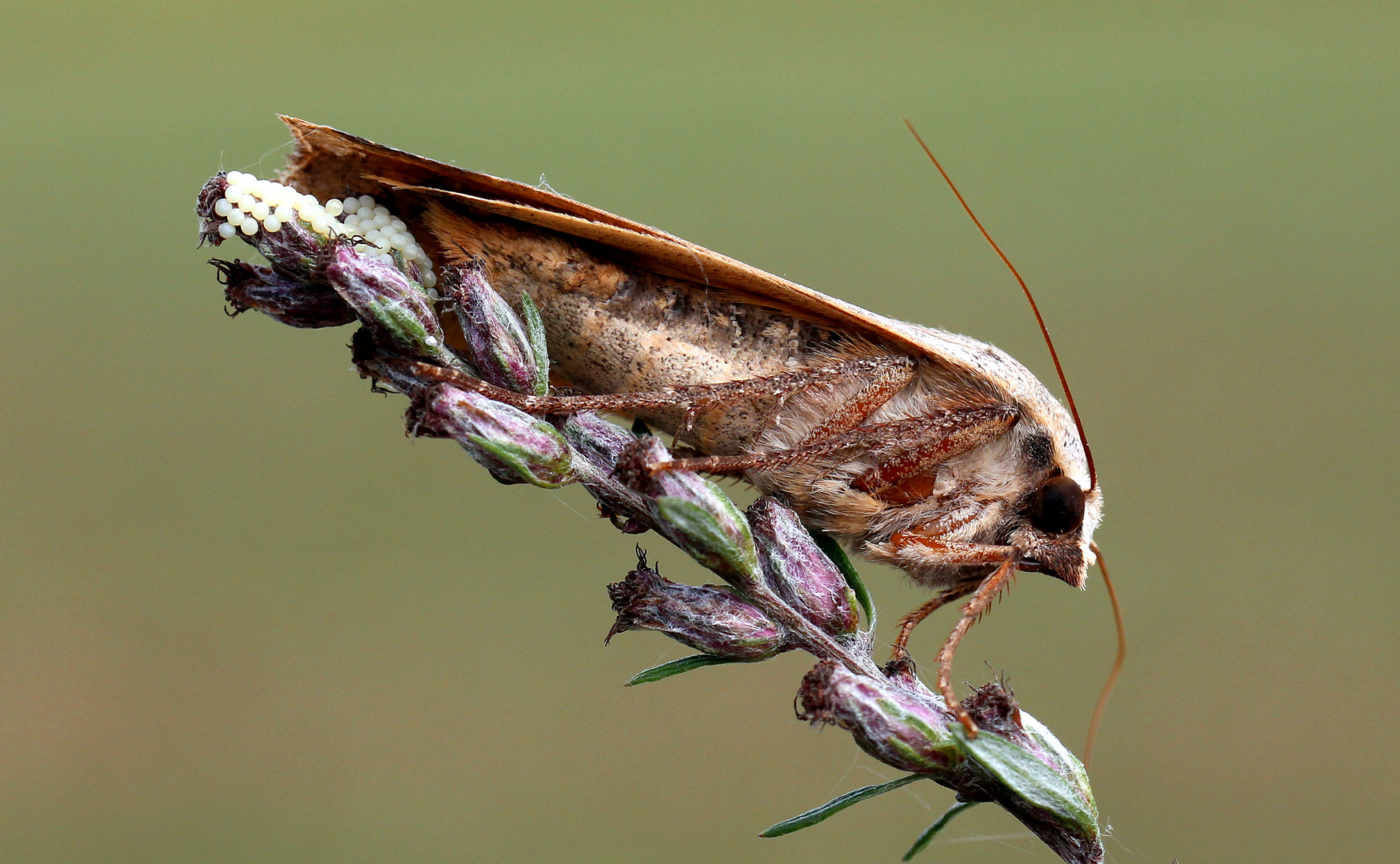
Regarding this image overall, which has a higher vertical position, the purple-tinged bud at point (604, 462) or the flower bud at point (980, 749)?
the purple-tinged bud at point (604, 462)

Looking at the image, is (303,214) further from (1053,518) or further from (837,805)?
(1053,518)

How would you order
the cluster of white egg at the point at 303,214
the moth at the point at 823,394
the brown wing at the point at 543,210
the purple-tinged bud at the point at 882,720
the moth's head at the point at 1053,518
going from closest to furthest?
the purple-tinged bud at the point at 882,720 < the cluster of white egg at the point at 303,214 < the brown wing at the point at 543,210 < the moth at the point at 823,394 < the moth's head at the point at 1053,518

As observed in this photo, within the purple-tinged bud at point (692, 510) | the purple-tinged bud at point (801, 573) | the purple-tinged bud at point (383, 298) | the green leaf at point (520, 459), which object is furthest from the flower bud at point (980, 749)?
the purple-tinged bud at point (383, 298)

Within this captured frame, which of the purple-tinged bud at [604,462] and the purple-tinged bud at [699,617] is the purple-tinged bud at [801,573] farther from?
the purple-tinged bud at [604,462]

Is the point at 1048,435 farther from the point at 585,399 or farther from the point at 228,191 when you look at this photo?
the point at 228,191

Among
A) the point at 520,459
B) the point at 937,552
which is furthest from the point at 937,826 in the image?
the point at 520,459
